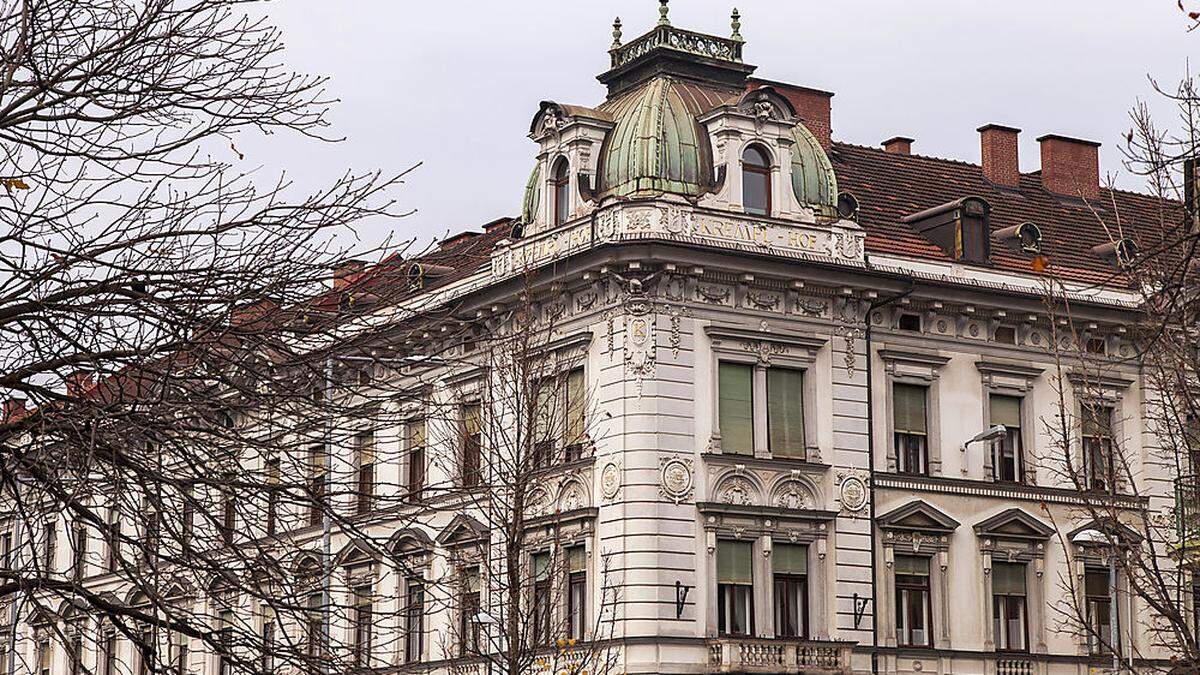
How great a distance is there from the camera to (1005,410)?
44969 millimetres

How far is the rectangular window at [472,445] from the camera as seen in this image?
3756 centimetres

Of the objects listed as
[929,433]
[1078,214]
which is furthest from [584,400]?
[1078,214]

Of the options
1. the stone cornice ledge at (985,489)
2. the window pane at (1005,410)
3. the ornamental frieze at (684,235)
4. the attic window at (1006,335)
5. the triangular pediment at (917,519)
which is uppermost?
the ornamental frieze at (684,235)

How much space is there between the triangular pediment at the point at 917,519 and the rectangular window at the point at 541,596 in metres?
6.72

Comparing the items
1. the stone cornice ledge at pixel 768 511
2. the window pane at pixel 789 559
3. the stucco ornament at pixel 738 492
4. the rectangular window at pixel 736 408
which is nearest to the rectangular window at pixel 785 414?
the rectangular window at pixel 736 408

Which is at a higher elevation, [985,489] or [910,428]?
[910,428]

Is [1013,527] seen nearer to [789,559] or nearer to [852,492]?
[852,492]

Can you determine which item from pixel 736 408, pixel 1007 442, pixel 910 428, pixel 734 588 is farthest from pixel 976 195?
pixel 734 588

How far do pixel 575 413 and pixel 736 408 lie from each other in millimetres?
3111

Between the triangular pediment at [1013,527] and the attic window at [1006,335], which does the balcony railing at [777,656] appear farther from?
the attic window at [1006,335]

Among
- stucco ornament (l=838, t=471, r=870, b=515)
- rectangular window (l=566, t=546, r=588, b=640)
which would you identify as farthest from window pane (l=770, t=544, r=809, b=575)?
rectangular window (l=566, t=546, r=588, b=640)

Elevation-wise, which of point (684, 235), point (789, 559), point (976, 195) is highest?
point (976, 195)

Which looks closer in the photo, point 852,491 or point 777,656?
point 777,656

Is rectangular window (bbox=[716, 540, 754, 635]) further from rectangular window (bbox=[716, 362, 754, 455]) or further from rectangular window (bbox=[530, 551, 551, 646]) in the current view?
rectangular window (bbox=[530, 551, 551, 646])
